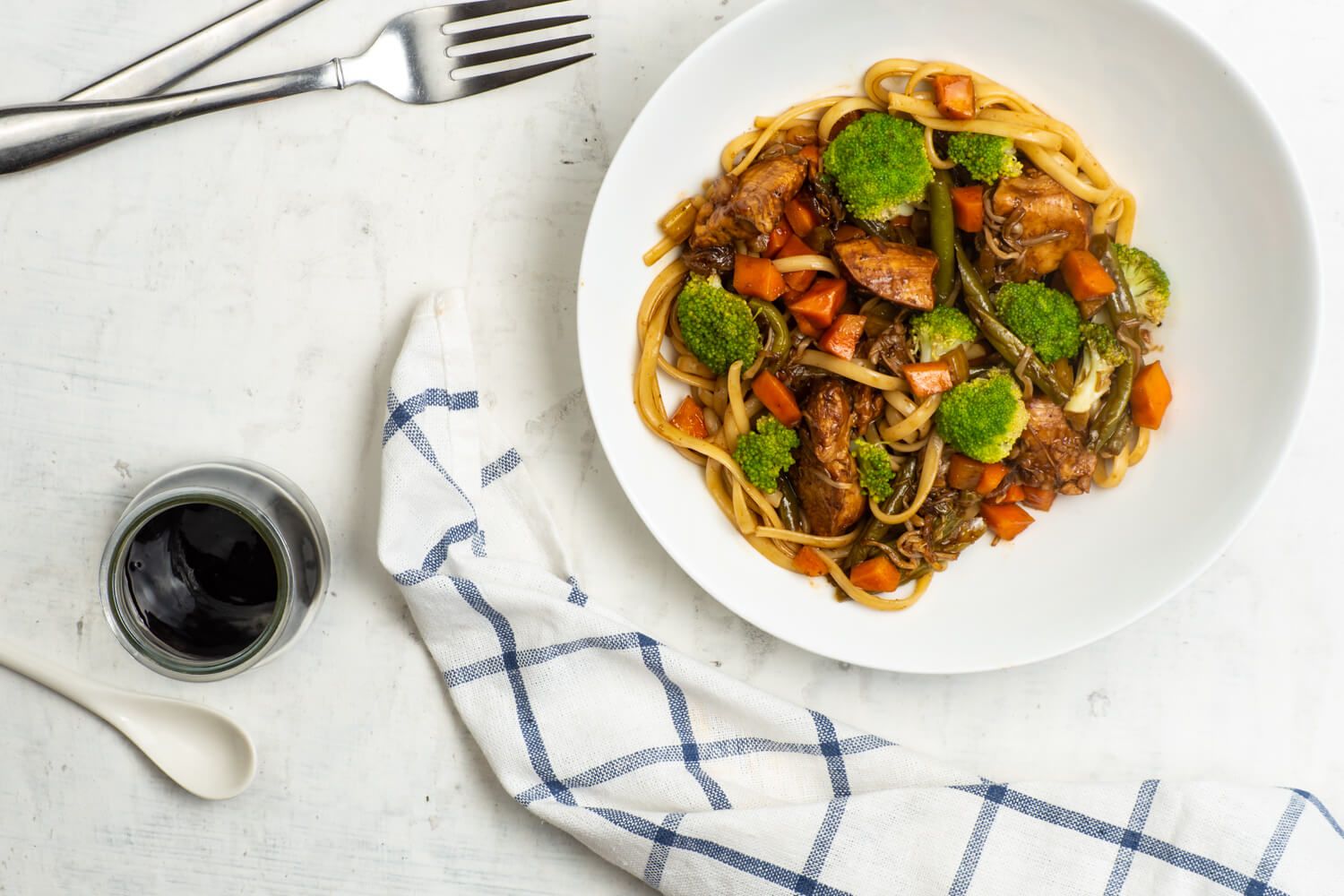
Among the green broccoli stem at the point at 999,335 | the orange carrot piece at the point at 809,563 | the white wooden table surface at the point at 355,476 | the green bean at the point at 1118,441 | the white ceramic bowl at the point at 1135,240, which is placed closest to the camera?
the white ceramic bowl at the point at 1135,240

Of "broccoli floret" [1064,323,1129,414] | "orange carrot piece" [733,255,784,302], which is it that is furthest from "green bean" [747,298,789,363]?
"broccoli floret" [1064,323,1129,414]

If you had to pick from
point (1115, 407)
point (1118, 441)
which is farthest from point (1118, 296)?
point (1118, 441)

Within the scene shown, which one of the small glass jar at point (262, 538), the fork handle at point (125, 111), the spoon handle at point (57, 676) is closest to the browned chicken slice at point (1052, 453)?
the small glass jar at point (262, 538)

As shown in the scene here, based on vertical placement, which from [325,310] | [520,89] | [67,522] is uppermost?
[520,89]

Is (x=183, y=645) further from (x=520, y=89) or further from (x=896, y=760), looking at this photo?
(x=896, y=760)

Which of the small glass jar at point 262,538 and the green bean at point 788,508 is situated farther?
the green bean at point 788,508

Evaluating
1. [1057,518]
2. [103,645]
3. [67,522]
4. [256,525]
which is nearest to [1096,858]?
[1057,518]

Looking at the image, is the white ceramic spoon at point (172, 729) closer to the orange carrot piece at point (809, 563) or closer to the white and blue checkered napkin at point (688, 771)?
the white and blue checkered napkin at point (688, 771)
